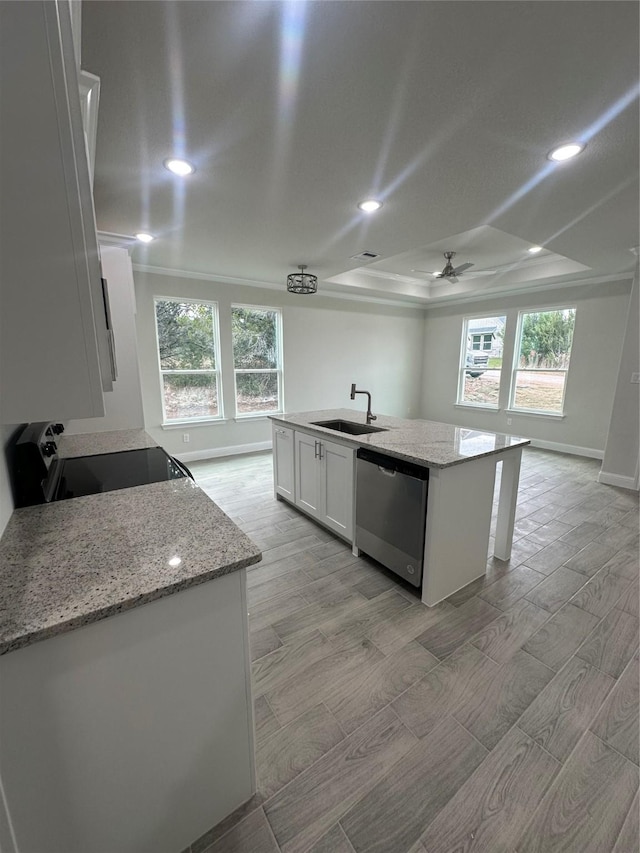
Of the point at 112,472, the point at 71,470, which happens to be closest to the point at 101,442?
the point at 71,470

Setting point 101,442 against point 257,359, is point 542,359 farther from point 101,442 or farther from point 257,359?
point 101,442

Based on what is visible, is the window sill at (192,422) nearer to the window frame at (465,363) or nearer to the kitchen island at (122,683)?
the kitchen island at (122,683)

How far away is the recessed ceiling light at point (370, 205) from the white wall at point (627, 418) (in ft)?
10.4

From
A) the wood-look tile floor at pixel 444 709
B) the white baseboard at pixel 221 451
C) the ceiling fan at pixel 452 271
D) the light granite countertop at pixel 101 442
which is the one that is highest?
the ceiling fan at pixel 452 271

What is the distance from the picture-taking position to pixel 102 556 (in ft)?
3.16

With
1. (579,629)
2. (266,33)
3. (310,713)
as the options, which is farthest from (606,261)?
(310,713)

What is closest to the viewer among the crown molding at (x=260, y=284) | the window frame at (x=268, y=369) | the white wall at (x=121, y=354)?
the white wall at (x=121, y=354)

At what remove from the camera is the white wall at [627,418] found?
386cm

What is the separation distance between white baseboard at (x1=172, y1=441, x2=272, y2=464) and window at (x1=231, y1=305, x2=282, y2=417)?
1.65ft

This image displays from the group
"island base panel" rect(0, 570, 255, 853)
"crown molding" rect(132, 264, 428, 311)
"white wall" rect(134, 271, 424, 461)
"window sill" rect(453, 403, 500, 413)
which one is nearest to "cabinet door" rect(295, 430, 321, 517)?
"island base panel" rect(0, 570, 255, 853)

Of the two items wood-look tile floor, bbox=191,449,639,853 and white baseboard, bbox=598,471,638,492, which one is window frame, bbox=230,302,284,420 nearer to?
wood-look tile floor, bbox=191,449,639,853

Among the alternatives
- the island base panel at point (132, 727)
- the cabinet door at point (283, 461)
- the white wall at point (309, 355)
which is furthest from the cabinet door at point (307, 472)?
the white wall at point (309, 355)

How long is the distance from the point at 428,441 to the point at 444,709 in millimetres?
1412

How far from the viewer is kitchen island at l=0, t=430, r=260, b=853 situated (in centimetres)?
75
